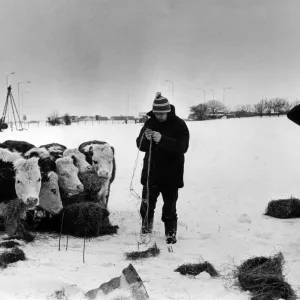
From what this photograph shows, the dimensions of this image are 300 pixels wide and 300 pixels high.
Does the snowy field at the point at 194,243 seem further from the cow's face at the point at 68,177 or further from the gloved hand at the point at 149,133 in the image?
the gloved hand at the point at 149,133

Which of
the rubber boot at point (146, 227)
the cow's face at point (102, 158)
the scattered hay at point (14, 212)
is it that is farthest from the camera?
the cow's face at point (102, 158)

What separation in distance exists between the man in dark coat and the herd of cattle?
1.68 m

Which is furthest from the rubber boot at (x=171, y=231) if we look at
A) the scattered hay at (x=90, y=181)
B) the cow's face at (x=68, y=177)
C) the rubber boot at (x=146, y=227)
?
the scattered hay at (x=90, y=181)

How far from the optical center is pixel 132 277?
4.41m

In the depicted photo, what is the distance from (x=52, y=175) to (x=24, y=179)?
0.86 meters

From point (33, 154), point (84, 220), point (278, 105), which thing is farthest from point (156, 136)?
point (278, 105)

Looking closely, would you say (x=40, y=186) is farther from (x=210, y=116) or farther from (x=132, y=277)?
(x=210, y=116)

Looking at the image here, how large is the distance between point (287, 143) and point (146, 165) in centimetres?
1761

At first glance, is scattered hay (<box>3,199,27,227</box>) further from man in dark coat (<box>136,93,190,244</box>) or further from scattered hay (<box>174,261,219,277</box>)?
scattered hay (<box>174,261,219,277</box>)

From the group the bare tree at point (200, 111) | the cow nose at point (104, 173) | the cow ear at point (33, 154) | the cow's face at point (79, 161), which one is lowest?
the cow nose at point (104, 173)

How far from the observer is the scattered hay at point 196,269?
16.9 ft

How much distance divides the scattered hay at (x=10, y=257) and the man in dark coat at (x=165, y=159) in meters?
2.43

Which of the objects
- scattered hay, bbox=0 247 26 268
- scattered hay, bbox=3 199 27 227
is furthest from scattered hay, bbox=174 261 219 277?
scattered hay, bbox=3 199 27 227

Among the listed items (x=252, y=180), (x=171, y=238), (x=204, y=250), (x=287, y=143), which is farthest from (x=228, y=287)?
(x=287, y=143)
